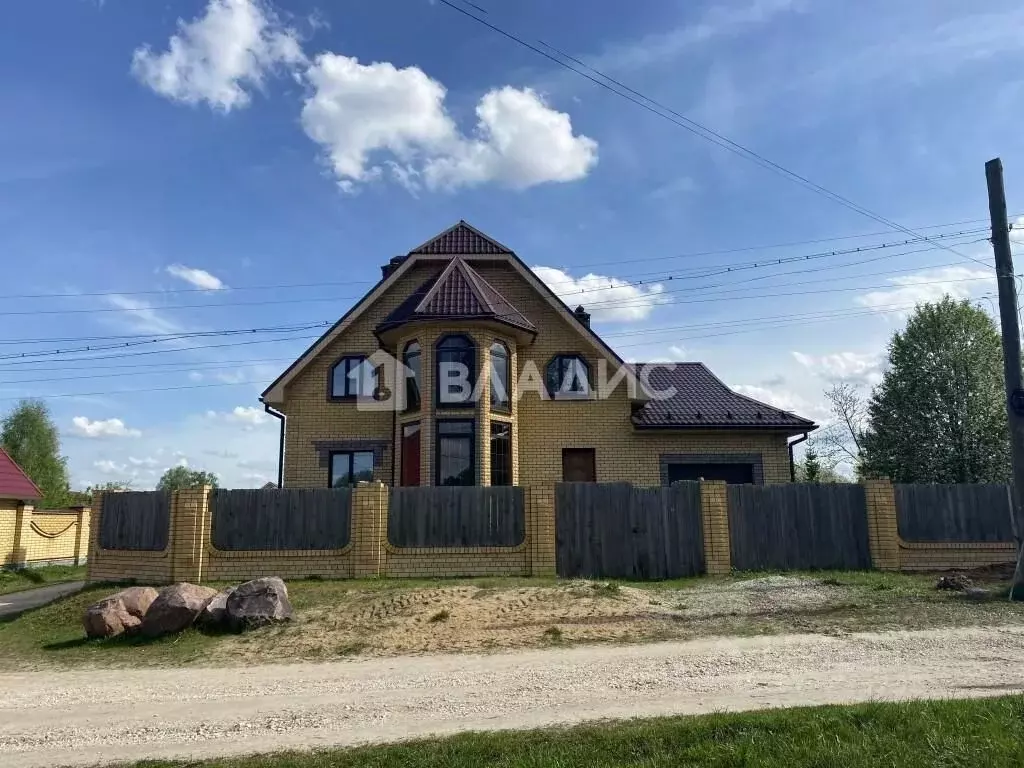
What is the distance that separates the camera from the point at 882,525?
1415 cm

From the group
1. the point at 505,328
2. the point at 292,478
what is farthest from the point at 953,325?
the point at 292,478

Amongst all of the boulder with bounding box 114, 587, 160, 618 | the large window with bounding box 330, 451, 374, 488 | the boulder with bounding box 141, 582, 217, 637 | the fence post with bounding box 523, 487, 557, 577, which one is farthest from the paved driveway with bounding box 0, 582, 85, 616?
the fence post with bounding box 523, 487, 557, 577

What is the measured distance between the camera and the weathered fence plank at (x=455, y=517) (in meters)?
13.4

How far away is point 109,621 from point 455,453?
873 centimetres

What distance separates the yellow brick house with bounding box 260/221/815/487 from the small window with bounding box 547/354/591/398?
3 cm

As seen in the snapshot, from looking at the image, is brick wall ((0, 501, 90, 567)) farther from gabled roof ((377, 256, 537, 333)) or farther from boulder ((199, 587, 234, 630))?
boulder ((199, 587, 234, 630))

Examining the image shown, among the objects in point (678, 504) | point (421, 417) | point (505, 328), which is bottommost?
point (678, 504)

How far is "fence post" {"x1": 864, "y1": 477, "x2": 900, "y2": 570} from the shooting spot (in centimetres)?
1407

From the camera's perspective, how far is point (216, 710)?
625cm

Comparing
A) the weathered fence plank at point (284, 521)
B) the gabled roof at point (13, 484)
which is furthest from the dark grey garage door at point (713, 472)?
the gabled roof at point (13, 484)

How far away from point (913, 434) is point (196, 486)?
2860 centimetres

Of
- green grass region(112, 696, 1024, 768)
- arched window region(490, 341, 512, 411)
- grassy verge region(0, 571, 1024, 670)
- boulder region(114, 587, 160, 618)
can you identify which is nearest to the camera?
green grass region(112, 696, 1024, 768)

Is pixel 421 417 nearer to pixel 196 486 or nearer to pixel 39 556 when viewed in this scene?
pixel 196 486

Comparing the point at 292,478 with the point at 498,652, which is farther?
the point at 292,478
